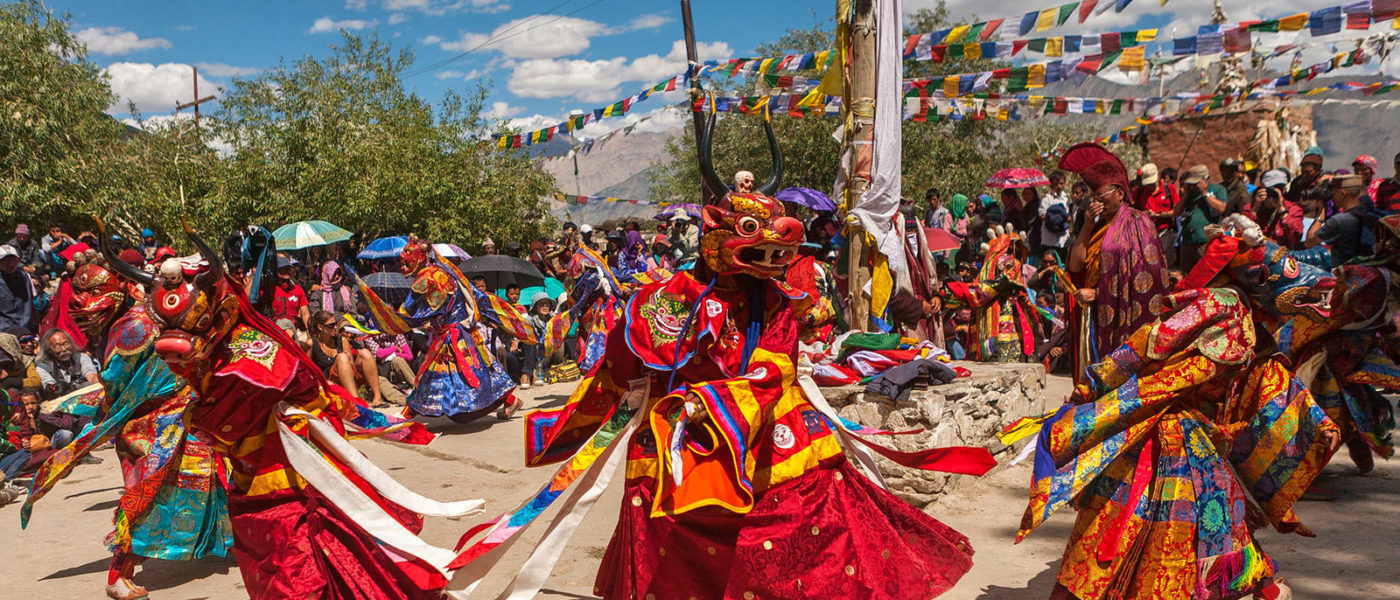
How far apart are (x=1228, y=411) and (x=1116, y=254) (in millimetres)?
899

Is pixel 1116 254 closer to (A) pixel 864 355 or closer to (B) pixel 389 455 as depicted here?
(A) pixel 864 355

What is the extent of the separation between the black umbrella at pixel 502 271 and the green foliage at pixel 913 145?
7.61 metres

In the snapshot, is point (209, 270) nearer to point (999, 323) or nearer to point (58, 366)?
point (58, 366)

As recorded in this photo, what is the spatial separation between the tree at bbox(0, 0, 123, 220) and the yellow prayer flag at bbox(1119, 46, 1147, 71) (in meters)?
20.9

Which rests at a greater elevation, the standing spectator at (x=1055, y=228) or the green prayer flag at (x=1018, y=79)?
the green prayer flag at (x=1018, y=79)

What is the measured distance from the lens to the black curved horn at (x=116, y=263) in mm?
4234

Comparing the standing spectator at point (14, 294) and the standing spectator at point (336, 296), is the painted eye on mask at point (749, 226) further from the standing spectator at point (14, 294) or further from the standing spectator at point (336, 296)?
the standing spectator at point (14, 294)

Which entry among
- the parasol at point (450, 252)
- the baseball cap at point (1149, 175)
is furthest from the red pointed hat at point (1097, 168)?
the parasol at point (450, 252)

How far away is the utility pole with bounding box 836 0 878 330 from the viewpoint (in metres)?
6.74

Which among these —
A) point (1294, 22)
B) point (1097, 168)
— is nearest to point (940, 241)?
point (1294, 22)

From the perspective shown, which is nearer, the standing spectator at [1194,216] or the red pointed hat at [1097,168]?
the red pointed hat at [1097,168]

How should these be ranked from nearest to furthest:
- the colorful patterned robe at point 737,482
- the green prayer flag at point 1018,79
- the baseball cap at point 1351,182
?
1. the colorful patterned robe at point 737,482
2. the baseball cap at point 1351,182
3. the green prayer flag at point 1018,79

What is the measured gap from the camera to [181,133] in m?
25.8

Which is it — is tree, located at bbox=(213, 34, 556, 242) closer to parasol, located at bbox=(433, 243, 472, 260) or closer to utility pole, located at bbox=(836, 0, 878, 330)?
parasol, located at bbox=(433, 243, 472, 260)
